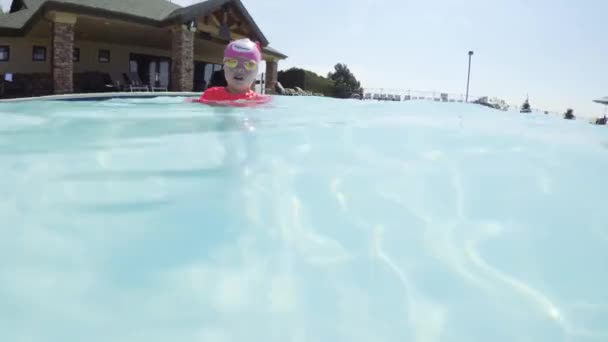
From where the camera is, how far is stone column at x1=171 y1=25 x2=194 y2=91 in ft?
51.7

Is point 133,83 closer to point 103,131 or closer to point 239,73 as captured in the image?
point 239,73

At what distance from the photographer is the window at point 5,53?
17672 mm

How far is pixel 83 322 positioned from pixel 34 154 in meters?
3.26

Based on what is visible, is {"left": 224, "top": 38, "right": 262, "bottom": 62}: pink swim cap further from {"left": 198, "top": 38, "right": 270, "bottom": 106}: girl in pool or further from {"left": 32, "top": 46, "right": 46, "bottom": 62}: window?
{"left": 32, "top": 46, "right": 46, "bottom": 62}: window

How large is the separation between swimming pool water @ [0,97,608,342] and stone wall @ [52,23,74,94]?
9667 mm

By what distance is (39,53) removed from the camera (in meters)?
18.6

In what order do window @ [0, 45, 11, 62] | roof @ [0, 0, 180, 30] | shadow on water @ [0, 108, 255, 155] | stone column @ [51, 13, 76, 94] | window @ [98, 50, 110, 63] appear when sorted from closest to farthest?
shadow on water @ [0, 108, 255, 155]
stone column @ [51, 13, 76, 94]
roof @ [0, 0, 180, 30]
window @ [0, 45, 11, 62]
window @ [98, 50, 110, 63]

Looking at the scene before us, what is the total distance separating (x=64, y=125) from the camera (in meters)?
6.43

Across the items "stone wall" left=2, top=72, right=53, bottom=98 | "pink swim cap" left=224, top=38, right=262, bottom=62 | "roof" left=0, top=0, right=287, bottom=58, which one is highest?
"roof" left=0, top=0, right=287, bottom=58

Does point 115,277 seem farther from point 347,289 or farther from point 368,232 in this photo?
point 368,232

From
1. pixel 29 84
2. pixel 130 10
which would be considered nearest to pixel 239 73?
pixel 130 10

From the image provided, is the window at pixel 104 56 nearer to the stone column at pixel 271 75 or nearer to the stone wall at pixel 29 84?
the stone wall at pixel 29 84

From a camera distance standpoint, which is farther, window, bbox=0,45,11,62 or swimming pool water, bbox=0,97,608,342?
window, bbox=0,45,11,62

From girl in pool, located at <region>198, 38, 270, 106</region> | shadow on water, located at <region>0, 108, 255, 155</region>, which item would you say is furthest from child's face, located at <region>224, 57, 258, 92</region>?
shadow on water, located at <region>0, 108, 255, 155</region>
